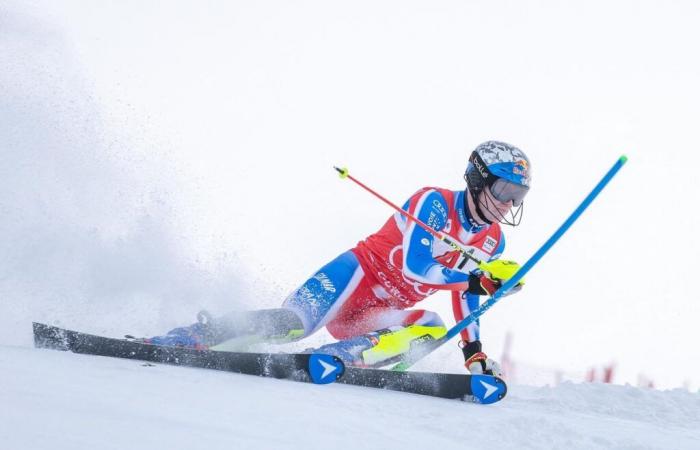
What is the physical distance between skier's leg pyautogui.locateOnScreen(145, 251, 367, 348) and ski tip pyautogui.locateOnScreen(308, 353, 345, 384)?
752 millimetres

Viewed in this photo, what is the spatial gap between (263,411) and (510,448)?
36.4 inches

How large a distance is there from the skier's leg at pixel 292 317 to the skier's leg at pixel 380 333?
0.18 metres

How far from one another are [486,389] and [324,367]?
0.94 m

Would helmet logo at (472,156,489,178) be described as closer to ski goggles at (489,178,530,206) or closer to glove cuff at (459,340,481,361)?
ski goggles at (489,178,530,206)

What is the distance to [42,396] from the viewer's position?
7.42 ft

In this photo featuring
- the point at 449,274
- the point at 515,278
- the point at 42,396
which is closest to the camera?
the point at 42,396

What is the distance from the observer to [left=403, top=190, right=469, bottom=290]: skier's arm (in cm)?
452

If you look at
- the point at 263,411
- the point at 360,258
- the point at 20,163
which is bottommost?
the point at 263,411

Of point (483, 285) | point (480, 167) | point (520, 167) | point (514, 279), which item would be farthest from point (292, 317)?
point (520, 167)

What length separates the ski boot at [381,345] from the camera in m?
4.13

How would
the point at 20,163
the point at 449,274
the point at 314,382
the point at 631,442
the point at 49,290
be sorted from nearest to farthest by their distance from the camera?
the point at 631,442 < the point at 314,382 < the point at 449,274 < the point at 49,290 < the point at 20,163

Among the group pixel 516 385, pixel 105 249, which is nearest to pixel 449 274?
pixel 516 385

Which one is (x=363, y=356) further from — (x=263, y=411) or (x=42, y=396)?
(x=42, y=396)

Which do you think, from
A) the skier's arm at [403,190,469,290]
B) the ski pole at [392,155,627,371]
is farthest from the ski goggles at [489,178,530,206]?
the ski pole at [392,155,627,371]
